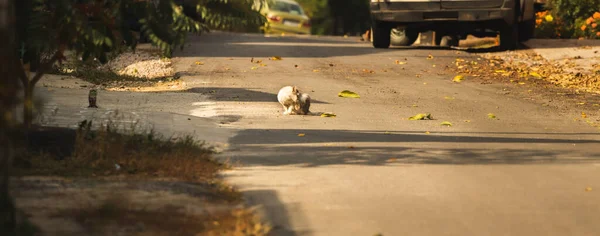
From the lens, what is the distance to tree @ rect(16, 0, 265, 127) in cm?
942

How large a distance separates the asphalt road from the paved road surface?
1 cm

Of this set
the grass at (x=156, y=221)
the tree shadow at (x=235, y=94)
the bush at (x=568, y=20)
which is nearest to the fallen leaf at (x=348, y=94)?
the tree shadow at (x=235, y=94)

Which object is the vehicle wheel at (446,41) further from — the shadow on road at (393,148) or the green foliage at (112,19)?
the green foliage at (112,19)

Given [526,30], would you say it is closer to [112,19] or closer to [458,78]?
[458,78]

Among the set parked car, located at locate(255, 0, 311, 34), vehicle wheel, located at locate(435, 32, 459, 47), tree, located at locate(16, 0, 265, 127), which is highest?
tree, located at locate(16, 0, 265, 127)

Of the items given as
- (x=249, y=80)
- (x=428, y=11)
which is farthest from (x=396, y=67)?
(x=249, y=80)

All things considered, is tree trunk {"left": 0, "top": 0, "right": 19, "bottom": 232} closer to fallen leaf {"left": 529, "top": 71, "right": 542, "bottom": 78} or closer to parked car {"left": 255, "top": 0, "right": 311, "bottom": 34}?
fallen leaf {"left": 529, "top": 71, "right": 542, "bottom": 78}

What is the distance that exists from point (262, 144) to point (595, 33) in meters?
21.1

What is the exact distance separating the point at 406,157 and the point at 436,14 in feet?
48.1

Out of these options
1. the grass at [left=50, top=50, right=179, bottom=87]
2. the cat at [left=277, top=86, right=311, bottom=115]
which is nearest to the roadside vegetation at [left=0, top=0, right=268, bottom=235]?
the cat at [left=277, top=86, right=311, bottom=115]

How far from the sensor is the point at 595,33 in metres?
30.5

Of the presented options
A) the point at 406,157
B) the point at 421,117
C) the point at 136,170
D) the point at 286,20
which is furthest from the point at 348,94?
the point at 286,20

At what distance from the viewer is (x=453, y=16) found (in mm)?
24734

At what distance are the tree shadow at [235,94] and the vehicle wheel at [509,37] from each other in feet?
32.4
